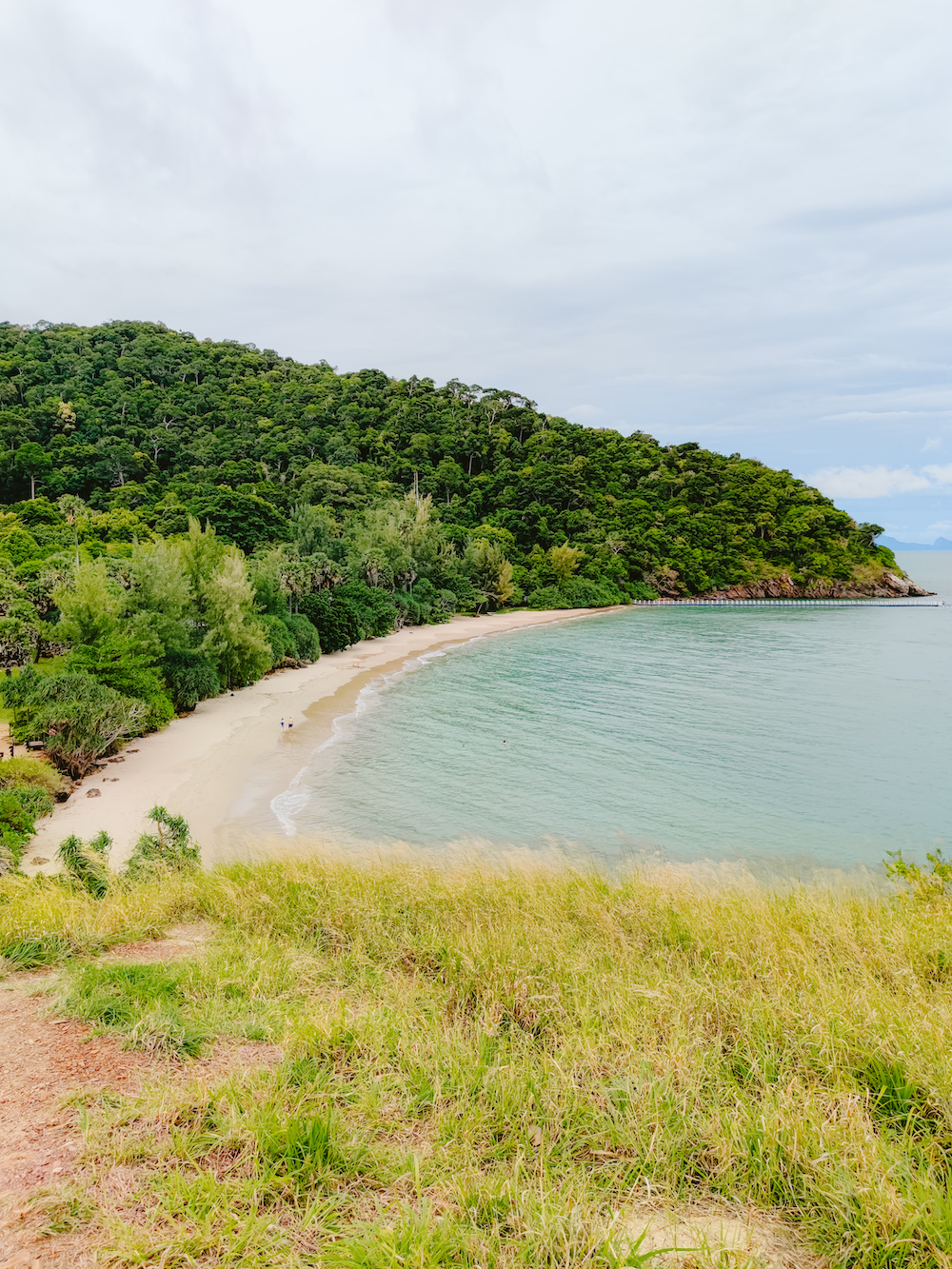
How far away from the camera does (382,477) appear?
320 ft

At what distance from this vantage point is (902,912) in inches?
349

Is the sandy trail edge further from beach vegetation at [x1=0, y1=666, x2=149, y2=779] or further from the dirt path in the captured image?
the dirt path

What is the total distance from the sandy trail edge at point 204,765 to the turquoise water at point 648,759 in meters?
2.29

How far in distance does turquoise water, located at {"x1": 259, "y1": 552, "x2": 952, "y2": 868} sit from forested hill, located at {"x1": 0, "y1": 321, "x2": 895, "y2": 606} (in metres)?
31.6

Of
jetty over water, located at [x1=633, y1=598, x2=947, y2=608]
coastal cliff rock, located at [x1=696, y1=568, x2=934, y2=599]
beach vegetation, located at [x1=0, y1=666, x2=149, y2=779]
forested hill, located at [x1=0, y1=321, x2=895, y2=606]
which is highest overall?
forested hill, located at [x1=0, y1=321, x2=895, y2=606]

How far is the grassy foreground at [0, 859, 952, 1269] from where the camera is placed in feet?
10.3

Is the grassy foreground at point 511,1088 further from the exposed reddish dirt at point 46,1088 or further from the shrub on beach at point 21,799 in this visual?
the shrub on beach at point 21,799

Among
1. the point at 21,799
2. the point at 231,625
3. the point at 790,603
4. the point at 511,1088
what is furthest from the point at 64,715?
the point at 790,603

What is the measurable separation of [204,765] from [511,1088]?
70.2 ft

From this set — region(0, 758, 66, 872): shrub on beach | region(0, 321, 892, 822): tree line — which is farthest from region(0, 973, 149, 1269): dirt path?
region(0, 321, 892, 822): tree line

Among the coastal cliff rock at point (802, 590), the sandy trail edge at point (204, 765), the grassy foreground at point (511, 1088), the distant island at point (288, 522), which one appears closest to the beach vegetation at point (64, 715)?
the distant island at point (288, 522)

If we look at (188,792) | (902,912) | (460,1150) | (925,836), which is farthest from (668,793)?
(460,1150)

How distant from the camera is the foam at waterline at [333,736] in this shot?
749 inches

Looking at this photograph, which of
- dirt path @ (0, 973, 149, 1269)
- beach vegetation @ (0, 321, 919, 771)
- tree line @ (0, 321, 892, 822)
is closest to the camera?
dirt path @ (0, 973, 149, 1269)
